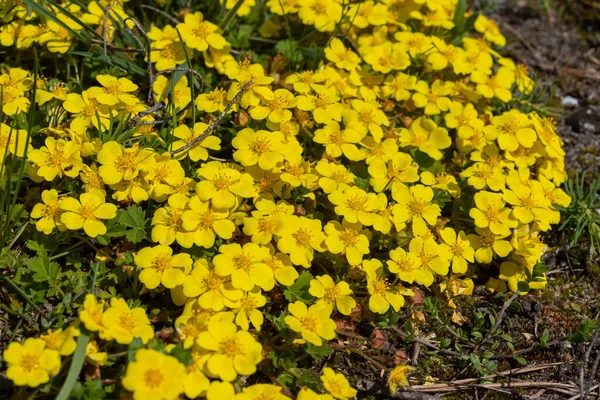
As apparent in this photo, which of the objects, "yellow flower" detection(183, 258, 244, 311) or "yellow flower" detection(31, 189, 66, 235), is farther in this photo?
"yellow flower" detection(31, 189, 66, 235)

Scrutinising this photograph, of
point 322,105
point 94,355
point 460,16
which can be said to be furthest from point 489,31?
point 94,355

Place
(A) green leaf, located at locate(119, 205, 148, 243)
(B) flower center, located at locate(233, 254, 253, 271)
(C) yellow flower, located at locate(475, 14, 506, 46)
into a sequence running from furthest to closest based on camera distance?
(C) yellow flower, located at locate(475, 14, 506, 46)
(A) green leaf, located at locate(119, 205, 148, 243)
(B) flower center, located at locate(233, 254, 253, 271)

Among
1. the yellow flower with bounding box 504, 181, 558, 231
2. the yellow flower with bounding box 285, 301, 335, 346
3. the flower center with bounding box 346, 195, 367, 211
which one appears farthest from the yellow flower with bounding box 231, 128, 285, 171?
the yellow flower with bounding box 504, 181, 558, 231

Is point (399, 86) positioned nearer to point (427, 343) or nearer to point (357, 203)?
A: point (357, 203)

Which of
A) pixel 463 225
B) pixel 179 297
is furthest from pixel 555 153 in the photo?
pixel 179 297

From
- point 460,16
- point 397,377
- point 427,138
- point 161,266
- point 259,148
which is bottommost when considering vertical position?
point 397,377

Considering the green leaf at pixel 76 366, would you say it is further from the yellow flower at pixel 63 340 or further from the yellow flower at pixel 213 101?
the yellow flower at pixel 213 101

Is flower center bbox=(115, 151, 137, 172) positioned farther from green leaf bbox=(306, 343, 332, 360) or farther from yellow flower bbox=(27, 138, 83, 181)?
green leaf bbox=(306, 343, 332, 360)
